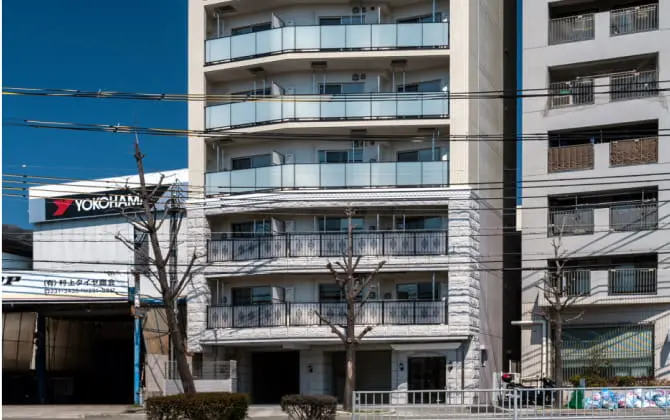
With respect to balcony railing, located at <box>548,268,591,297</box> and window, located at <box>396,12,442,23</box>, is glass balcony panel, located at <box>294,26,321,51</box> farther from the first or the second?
balcony railing, located at <box>548,268,591,297</box>

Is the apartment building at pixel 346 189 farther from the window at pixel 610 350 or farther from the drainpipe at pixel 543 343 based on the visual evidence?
the window at pixel 610 350

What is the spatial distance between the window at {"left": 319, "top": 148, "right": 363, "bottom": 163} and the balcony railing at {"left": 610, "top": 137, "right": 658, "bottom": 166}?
30.5 ft

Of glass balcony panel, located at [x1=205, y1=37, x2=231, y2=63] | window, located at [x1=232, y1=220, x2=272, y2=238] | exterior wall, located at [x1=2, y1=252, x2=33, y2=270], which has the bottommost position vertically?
exterior wall, located at [x1=2, y1=252, x2=33, y2=270]

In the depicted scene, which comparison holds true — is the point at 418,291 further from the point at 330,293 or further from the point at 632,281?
the point at 632,281

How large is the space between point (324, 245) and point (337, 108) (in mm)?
5093

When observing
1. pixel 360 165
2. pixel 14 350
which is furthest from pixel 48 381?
pixel 360 165

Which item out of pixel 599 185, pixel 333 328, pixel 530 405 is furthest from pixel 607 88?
pixel 530 405

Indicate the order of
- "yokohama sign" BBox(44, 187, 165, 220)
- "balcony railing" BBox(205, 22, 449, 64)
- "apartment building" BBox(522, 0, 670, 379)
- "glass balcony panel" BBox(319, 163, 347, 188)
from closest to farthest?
"apartment building" BBox(522, 0, 670, 379) < "balcony railing" BBox(205, 22, 449, 64) < "glass balcony panel" BBox(319, 163, 347, 188) < "yokohama sign" BBox(44, 187, 165, 220)

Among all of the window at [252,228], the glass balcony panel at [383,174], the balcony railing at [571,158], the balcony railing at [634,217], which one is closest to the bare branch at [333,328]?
the window at [252,228]

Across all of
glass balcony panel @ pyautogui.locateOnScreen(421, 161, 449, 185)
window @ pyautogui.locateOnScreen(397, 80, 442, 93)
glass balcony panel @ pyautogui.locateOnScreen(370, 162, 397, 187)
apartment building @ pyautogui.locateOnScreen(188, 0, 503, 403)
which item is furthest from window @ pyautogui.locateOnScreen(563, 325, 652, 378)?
window @ pyautogui.locateOnScreen(397, 80, 442, 93)

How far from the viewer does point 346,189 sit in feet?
122

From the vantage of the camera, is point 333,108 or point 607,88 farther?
point 333,108

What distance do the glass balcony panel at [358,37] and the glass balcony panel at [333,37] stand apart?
0.50ft

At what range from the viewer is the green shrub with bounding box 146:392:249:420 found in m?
21.3
